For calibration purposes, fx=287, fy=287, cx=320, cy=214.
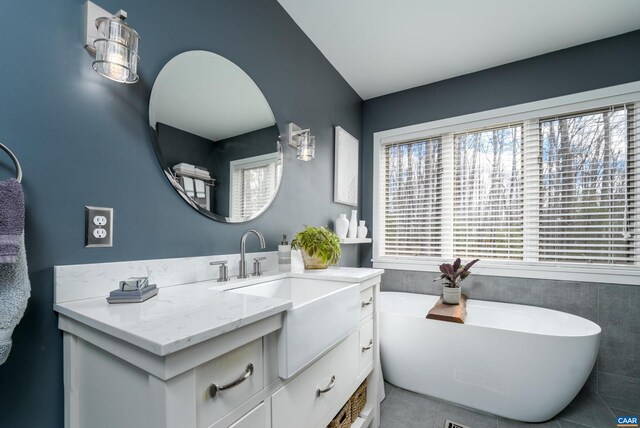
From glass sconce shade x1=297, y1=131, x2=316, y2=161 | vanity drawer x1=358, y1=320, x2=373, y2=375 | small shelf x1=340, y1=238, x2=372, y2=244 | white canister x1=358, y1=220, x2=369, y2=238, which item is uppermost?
glass sconce shade x1=297, y1=131, x2=316, y2=161

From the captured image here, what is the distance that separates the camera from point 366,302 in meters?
1.55

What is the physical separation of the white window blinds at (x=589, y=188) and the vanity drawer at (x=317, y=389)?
1.90 metres

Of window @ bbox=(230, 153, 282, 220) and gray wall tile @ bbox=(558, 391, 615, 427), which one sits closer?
window @ bbox=(230, 153, 282, 220)

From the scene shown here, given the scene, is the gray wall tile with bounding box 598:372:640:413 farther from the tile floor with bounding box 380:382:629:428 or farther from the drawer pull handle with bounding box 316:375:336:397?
the drawer pull handle with bounding box 316:375:336:397

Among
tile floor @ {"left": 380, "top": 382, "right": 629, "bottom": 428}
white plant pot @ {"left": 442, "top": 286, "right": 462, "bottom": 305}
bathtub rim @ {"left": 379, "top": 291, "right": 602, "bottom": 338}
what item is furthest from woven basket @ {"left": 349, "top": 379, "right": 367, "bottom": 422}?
white plant pot @ {"left": 442, "top": 286, "right": 462, "bottom": 305}

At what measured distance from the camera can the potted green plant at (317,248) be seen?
1.64 m

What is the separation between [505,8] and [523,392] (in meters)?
2.36

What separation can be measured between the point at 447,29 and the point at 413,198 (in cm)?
138

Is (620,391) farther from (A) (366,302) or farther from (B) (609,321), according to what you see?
(A) (366,302)

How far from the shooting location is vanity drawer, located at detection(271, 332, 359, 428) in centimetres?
89

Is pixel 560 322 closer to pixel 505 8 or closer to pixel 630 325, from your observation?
pixel 630 325

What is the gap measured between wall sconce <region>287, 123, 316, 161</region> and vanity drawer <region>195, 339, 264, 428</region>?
1.25 meters

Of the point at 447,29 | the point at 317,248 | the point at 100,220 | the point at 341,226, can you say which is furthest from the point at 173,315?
the point at 447,29

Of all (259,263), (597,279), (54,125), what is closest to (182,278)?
(259,263)
